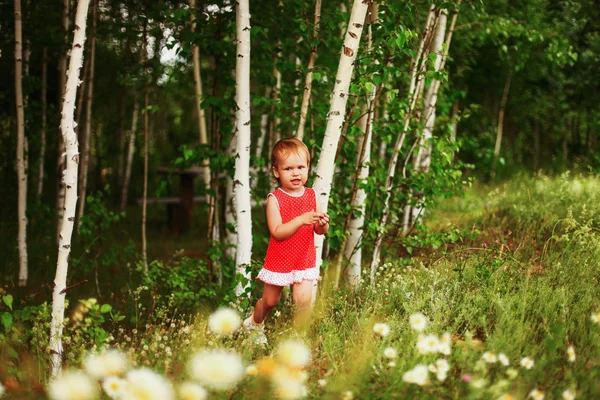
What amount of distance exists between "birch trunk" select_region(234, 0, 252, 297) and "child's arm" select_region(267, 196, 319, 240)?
109 cm

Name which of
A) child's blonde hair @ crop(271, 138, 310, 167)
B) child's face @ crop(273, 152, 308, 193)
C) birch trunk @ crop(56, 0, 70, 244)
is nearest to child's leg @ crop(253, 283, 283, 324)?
child's face @ crop(273, 152, 308, 193)

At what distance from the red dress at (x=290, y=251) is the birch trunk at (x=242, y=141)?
0.93m

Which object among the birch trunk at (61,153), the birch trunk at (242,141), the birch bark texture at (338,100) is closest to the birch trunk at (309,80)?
the birch trunk at (242,141)

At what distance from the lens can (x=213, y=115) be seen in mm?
5668

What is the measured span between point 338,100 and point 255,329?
76.1 inches

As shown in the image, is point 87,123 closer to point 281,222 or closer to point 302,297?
point 281,222

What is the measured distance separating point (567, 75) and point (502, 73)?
177 cm

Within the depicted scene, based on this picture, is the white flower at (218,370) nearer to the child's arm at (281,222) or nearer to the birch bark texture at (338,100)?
the child's arm at (281,222)

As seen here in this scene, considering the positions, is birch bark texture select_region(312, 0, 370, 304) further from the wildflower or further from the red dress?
the wildflower

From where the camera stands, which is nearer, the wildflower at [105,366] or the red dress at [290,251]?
the wildflower at [105,366]

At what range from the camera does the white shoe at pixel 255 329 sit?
353cm

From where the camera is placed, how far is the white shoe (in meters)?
3.53

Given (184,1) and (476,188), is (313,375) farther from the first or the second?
(476,188)

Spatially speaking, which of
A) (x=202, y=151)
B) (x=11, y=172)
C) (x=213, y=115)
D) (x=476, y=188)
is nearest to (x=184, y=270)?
(x=202, y=151)
